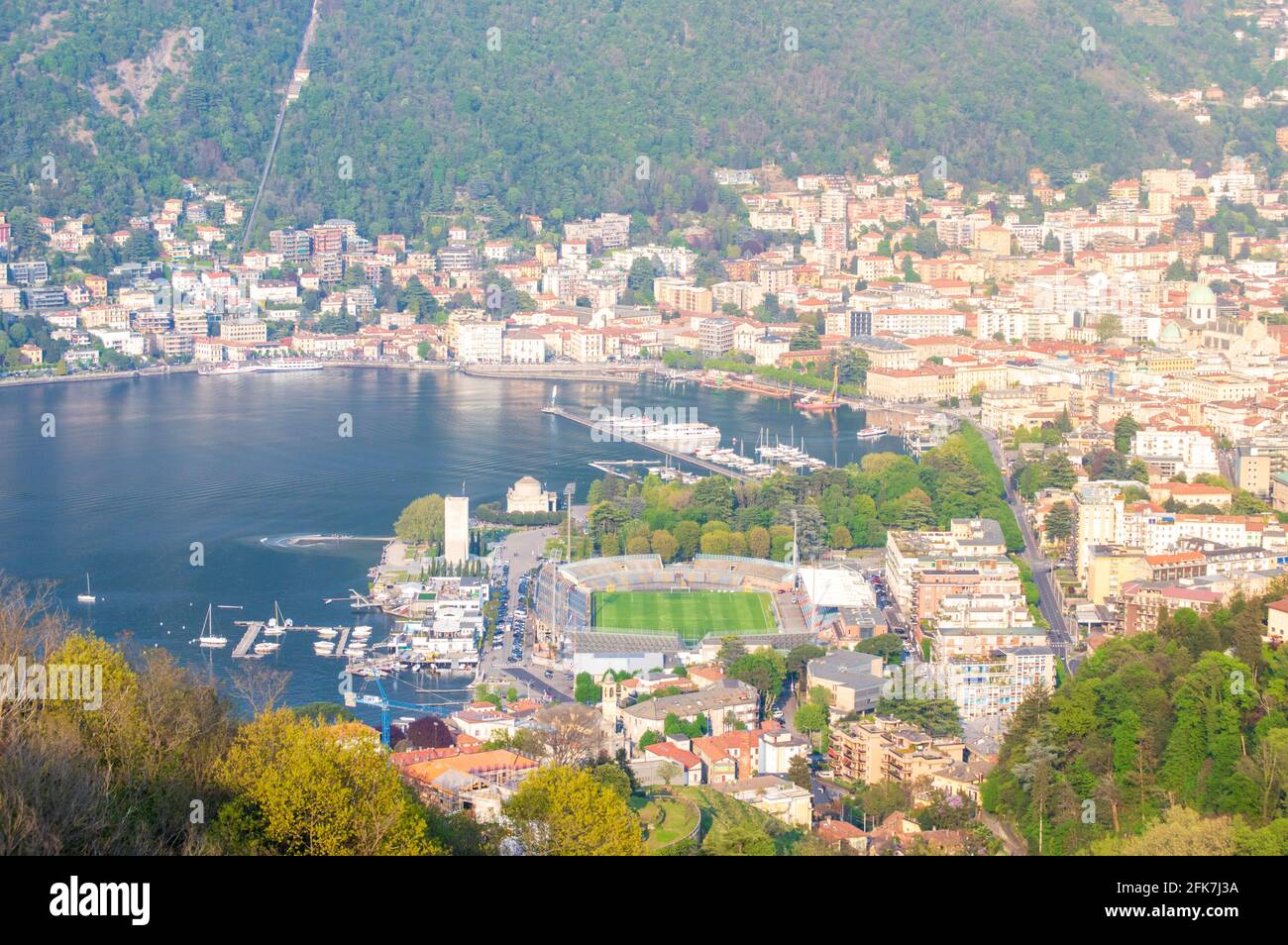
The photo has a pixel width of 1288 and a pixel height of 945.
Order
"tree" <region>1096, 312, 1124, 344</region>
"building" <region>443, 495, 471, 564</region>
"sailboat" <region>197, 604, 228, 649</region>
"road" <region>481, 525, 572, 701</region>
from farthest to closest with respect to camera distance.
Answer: "tree" <region>1096, 312, 1124, 344</region> → "building" <region>443, 495, 471, 564</region> → "sailboat" <region>197, 604, 228, 649</region> → "road" <region>481, 525, 572, 701</region>

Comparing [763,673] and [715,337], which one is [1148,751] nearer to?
[763,673]

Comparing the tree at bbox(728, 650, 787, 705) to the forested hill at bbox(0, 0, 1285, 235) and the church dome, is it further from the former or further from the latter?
the forested hill at bbox(0, 0, 1285, 235)

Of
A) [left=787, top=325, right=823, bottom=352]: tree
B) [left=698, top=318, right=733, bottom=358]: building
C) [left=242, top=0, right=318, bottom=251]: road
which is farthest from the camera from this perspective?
[left=242, top=0, right=318, bottom=251]: road

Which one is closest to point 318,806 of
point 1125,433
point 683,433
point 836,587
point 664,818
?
point 664,818

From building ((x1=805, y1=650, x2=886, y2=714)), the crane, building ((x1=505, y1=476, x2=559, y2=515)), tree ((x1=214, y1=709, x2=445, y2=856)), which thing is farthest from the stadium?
Result: tree ((x1=214, y1=709, x2=445, y2=856))

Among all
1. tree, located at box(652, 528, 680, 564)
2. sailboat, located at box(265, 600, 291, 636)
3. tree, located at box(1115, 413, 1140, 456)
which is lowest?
sailboat, located at box(265, 600, 291, 636)

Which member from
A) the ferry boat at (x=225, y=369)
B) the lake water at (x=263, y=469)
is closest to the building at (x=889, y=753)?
the lake water at (x=263, y=469)

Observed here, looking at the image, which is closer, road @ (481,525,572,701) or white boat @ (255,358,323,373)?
road @ (481,525,572,701)
